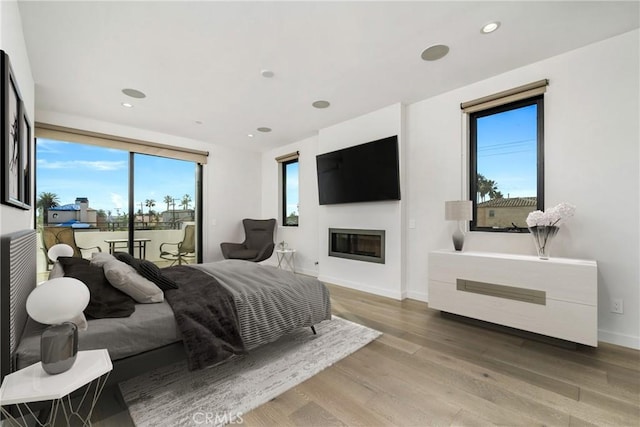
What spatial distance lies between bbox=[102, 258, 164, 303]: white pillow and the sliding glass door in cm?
309

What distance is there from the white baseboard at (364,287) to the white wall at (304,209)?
0.60m

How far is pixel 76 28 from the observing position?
7.36ft

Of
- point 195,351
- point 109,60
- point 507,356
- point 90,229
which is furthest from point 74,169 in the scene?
point 507,356

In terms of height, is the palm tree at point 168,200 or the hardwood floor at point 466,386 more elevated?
the palm tree at point 168,200

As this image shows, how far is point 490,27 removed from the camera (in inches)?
89.3

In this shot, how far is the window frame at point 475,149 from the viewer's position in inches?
111

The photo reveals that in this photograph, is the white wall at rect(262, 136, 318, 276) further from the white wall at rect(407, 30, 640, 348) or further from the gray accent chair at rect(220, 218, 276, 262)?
the white wall at rect(407, 30, 640, 348)

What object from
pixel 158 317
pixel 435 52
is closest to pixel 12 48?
pixel 158 317

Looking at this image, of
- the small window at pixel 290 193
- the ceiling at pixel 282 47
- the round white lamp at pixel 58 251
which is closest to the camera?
the ceiling at pixel 282 47

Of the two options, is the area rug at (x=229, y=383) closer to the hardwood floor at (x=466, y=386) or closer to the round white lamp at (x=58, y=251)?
the hardwood floor at (x=466, y=386)

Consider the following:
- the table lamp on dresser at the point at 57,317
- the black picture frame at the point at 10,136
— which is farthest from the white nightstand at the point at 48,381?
the black picture frame at the point at 10,136

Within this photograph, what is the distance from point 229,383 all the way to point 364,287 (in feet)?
8.67

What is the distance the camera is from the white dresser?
2.21 metres
